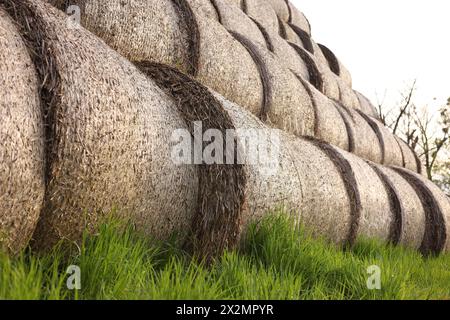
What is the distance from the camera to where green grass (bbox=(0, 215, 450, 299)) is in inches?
58.7

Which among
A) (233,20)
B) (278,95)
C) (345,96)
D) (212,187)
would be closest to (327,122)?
(278,95)

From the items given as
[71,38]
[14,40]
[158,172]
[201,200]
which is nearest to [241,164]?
[201,200]

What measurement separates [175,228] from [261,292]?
675 millimetres

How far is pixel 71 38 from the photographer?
1907 millimetres

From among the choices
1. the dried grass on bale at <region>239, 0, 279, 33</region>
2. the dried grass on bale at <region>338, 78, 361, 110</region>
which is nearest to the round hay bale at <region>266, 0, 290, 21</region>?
the dried grass on bale at <region>239, 0, 279, 33</region>

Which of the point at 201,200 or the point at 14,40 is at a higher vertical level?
the point at 14,40

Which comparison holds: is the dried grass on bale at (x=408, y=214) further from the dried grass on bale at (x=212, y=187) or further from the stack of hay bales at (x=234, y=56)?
the dried grass on bale at (x=212, y=187)

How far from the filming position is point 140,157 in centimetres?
201

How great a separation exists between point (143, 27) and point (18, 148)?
1627 mm

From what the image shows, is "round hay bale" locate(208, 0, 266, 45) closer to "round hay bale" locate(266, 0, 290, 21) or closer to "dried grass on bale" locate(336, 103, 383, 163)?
"dried grass on bale" locate(336, 103, 383, 163)

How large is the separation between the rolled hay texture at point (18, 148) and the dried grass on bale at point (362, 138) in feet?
15.6

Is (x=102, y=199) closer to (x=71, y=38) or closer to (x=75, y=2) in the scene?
(x=71, y=38)

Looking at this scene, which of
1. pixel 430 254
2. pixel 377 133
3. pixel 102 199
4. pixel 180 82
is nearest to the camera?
pixel 102 199

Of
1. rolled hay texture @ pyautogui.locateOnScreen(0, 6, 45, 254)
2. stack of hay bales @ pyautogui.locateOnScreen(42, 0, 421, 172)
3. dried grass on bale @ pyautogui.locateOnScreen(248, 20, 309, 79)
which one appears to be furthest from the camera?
dried grass on bale @ pyautogui.locateOnScreen(248, 20, 309, 79)
